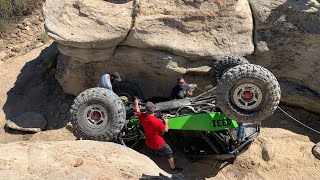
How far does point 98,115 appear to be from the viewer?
7594 millimetres

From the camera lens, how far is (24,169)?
5758 millimetres

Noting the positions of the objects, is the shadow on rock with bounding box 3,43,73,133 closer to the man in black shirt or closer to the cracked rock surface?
the cracked rock surface

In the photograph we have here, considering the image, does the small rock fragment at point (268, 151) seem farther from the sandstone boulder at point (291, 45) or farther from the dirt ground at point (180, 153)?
the sandstone boulder at point (291, 45)

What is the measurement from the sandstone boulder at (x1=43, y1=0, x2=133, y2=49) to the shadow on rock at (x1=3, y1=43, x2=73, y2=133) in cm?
198

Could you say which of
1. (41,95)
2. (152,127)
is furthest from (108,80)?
(41,95)

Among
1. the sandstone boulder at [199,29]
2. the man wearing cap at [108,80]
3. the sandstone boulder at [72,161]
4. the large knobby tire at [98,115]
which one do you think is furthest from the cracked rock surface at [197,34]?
the sandstone boulder at [72,161]

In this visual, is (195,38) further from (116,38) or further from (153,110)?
(153,110)

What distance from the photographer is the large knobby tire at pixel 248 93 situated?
21.8 feet

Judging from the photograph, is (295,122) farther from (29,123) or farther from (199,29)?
(29,123)

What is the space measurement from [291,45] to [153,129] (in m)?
3.20

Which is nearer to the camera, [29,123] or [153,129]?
[153,129]

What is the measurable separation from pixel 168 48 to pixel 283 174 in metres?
3.11

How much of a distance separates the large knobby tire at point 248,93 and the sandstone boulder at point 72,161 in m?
1.52

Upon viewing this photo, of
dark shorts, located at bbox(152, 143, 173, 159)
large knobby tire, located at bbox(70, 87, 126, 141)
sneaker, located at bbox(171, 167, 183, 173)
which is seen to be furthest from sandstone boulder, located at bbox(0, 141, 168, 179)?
sneaker, located at bbox(171, 167, 183, 173)
